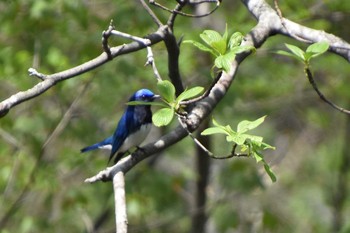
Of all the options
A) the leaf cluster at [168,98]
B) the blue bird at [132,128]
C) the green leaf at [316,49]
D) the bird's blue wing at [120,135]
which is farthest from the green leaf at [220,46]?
the bird's blue wing at [120,135]

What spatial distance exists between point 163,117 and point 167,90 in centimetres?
11

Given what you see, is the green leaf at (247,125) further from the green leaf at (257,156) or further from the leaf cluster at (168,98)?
the leaf cluster at (168,98)

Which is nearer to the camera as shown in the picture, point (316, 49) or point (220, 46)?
point (220, 46)

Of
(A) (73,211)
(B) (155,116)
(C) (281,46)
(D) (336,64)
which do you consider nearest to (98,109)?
(A) (73,211)

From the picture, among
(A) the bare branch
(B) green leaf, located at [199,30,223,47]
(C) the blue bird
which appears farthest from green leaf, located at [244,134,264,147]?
(C) the blue bird

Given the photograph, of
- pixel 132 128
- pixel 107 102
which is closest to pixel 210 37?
pixel 132 128

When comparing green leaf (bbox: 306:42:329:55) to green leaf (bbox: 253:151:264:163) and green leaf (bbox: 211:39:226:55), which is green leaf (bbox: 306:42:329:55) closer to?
green leaf (bbox: 211:39:226:55)

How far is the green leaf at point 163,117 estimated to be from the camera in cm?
250

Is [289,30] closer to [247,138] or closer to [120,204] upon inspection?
[247,138]

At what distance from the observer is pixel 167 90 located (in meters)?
2.58

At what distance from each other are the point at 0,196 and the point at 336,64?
3.17 metres

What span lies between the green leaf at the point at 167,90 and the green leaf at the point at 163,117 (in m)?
0.05

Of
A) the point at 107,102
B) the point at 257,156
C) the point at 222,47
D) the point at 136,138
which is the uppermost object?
the point at 222,47

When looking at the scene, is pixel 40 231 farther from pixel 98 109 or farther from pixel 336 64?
pixel 336 64
